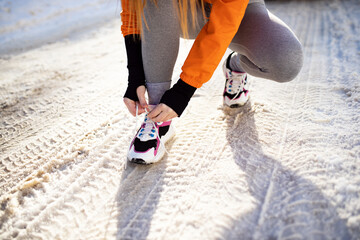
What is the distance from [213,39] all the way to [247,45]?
24cm

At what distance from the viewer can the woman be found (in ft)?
2.72

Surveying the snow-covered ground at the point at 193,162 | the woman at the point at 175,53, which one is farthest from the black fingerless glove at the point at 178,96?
the snow-covered ground at the point at 193,162

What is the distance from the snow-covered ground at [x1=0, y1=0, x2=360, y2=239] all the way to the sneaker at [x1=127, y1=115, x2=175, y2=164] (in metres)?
0.04

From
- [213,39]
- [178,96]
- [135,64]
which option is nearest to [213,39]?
[213,39]

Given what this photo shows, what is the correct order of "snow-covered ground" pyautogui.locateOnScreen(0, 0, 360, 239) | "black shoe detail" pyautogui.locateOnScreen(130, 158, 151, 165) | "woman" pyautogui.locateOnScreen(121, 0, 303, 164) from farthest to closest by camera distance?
1. "black shoe detail" pyautogui.locateOnScreen(130, 158, 151, 165)
2. "woman" pyautogui.locateOnScreen(121, 0, 303, 164)
3. "snow-covered ground" pyautogui.locateOnScreen(0, 0, 360, 239)

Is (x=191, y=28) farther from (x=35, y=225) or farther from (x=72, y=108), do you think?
(x=35, y=225)

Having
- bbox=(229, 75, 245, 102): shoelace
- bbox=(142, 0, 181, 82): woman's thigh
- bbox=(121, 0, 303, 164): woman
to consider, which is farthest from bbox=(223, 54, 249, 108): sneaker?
bbox=(142, 0, 181, 82): woman's thigh

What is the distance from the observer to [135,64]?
3.29 feet

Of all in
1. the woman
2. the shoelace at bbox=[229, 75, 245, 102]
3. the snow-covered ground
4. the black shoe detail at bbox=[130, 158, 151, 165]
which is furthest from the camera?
the shoelace at bbox=[229, 75, 245, 102]

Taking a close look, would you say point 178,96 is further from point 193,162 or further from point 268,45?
point 268,45

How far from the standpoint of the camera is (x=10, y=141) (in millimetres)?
1154

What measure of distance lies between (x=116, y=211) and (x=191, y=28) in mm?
826

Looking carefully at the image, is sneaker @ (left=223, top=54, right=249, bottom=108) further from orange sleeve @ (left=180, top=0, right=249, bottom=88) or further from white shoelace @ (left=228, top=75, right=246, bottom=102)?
orange sleeve @ (left=180, top=0, right=249, bottom=88)

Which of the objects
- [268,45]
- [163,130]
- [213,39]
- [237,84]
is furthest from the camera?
[237,84]
